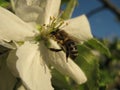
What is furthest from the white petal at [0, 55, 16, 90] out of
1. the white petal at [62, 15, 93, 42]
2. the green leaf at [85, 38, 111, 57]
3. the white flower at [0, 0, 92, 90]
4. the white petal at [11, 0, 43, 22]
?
the green leaf at [85, 38, 111, 57]

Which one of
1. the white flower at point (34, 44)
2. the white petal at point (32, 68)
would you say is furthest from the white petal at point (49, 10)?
the white petal at point (32, 68)

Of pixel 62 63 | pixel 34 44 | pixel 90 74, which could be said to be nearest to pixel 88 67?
pixel 90 74

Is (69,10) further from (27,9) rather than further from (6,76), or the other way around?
(6,76)

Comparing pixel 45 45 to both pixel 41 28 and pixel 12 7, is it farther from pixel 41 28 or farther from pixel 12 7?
pixel 12 7

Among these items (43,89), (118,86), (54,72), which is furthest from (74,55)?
(118,86)

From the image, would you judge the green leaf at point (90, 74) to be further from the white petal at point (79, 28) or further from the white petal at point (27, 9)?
the white petal at point (27, 9)

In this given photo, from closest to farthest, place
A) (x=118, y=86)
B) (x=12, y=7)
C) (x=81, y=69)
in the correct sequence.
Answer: (x=12, y=7)
(x=81, y=69)
(x=118, y=86)
